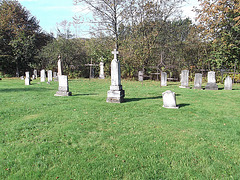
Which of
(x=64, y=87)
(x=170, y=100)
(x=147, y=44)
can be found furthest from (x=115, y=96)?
(x=147, y=44)

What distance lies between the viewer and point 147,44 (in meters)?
20.9

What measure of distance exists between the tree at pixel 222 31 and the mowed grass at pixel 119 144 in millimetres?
14420

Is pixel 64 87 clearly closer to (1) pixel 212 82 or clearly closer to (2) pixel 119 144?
(2) pixel 119 144

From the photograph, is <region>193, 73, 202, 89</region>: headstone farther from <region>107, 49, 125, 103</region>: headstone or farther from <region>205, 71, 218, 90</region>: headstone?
<region>107, 49, 125, 103</region>: headstone

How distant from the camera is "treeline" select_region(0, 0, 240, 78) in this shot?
18.8 m

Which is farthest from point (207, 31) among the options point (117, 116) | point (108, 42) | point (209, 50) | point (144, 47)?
point (117, 116)

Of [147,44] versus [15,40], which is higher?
[15,40]

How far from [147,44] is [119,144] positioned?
18106 millimetres

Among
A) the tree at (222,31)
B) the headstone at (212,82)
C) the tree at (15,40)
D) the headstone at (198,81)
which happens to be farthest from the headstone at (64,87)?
the tree at (15,40)

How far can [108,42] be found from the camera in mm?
21719

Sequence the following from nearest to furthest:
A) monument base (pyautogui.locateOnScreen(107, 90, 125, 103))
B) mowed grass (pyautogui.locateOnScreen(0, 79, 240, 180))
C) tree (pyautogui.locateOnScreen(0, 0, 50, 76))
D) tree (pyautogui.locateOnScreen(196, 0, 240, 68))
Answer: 1. mowed grass (pyautogui.locateOnScreen(0, 79, 240, 180))
2. monument base (pyautogui.locateOnScreen(107, 90, 125, 103))
3. tree (pyautogui.locateOnScreen(196, 0, 240, 68))
4. tree (pyautogui.locateOnScreen(0, 0, 50, 76))

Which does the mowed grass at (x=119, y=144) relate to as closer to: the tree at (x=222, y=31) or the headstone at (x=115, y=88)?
the headstone at (x=115, y=88)

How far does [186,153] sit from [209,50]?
64.9 feet

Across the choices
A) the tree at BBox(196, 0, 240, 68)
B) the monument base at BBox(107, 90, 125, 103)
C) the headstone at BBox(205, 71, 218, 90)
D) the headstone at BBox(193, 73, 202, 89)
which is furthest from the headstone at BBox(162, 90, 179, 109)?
the tree at BBox(196, 0, 240, 68)
